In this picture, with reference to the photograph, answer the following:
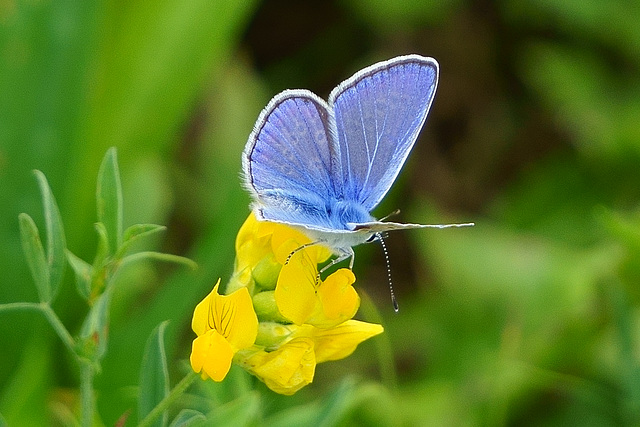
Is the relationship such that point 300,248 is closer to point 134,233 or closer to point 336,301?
point 336,301

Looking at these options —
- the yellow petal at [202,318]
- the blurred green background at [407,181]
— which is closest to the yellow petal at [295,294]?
the yellow petal at [202,318]

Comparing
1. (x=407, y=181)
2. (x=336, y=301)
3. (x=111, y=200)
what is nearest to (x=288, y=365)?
(x=336, y=301)

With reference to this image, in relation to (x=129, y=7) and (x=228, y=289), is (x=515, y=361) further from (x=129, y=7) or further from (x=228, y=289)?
(x=129, y=7)

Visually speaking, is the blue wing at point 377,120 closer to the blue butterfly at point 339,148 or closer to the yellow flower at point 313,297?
the blue butterfly at point 339,148

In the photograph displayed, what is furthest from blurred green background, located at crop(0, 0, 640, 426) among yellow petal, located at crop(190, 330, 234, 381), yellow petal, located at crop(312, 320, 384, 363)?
yellow petal, located at crop(190, 330, 234, 381)

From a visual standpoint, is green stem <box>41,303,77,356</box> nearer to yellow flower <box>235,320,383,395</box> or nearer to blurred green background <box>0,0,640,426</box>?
yellow flower <box>235,320,383,395</box>
